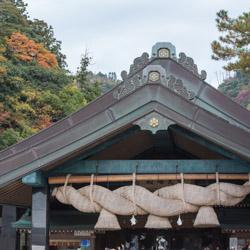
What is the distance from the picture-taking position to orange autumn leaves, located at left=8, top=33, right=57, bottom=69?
45.5 meters

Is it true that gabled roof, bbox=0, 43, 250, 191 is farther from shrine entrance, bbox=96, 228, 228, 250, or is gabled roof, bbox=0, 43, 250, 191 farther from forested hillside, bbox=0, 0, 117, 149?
forested hillside, bbox=0, 0, 117, 149

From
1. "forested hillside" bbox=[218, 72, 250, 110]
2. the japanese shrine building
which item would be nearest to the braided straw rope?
the japanese shrine building

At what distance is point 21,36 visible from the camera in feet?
155

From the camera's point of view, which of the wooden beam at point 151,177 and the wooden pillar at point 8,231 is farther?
the wooden pillar at point 8,231

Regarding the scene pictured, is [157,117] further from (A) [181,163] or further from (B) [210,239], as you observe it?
(B) [210,239]

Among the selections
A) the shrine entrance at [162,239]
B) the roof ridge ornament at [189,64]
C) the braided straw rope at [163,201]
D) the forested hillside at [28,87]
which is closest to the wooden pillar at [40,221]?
the braided straw rope at [163,201]

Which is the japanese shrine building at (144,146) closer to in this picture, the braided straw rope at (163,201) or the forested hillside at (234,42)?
the braided straw rope at (163,201)

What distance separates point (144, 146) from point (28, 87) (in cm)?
3003

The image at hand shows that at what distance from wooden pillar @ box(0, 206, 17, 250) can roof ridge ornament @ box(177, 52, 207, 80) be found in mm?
7065

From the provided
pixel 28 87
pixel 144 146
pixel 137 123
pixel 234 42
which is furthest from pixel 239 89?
pixel 137 123

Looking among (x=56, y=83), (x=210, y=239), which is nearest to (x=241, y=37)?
(x=210, y=239)

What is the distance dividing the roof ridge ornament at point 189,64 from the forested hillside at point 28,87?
22461mm

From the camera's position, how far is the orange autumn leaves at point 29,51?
149ft

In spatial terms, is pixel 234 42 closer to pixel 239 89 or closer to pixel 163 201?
pixel 163 201
